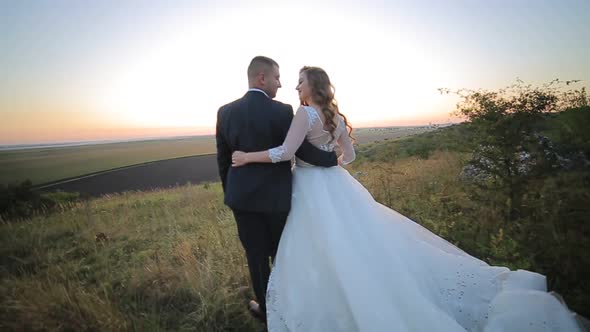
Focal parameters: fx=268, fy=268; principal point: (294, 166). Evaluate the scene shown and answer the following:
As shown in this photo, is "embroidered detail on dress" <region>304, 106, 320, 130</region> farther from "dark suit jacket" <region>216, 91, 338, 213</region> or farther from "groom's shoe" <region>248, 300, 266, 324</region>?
"groom's shoe" <region>248, 300, 266, 324</region>

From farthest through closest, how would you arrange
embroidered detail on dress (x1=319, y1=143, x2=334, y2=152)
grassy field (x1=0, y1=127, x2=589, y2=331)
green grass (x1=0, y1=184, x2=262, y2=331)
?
green grass (x1=0, y1=184, x2=262, y2=331) < embroidered detail on dress (x1=319, y1=143, x2=334, y2=152) < grassy field (x1=0, y1=127, x2=589, y2=331)

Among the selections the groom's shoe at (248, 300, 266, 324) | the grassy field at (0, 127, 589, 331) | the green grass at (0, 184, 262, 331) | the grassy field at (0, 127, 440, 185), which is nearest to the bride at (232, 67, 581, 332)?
the grassy field at (0, 127, 589, 331)

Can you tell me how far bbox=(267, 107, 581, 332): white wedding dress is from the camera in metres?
2.12

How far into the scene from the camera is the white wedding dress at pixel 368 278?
2125mm

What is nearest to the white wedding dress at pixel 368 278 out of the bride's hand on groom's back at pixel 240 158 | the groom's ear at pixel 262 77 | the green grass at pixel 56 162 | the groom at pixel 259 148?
the groom at pixel 259 148

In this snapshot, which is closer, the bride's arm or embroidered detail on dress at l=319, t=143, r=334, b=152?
the bride's arm

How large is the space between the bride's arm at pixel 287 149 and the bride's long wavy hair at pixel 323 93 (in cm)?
28

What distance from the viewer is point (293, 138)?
2.53 metres

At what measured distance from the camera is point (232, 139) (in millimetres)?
2676

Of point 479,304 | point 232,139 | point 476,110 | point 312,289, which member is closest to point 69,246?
point 232,139

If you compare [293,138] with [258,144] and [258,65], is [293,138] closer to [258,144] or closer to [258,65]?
[258,144]

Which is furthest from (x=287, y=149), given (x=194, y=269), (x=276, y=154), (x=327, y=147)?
(x=194, y=269)

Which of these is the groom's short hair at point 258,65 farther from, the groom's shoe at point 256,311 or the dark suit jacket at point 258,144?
the groom's shoe at point 256,311

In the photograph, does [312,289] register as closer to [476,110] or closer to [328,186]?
[328,186]
